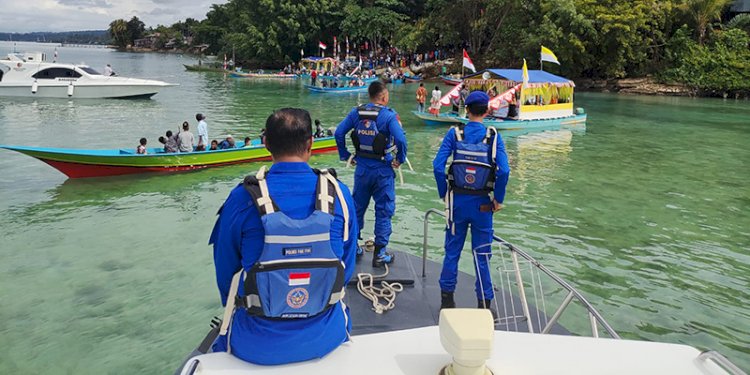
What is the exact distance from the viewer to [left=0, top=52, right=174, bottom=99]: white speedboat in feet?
94.8

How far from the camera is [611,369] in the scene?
230cm

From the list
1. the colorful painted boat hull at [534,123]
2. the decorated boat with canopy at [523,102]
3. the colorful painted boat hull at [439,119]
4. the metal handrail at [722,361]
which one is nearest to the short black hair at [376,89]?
the metal handrail at [722,361]

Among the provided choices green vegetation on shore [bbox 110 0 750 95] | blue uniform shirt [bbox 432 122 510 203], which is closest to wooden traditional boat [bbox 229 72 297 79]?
green vegetation on shore [bbox 110 0 750 95]

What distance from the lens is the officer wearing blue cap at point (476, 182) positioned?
4730 mm

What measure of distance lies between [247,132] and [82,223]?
1143cm

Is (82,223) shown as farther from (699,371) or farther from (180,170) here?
(699,371)

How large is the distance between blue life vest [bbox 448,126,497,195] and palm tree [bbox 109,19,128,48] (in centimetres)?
17579

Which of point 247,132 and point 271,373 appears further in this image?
point 247,132

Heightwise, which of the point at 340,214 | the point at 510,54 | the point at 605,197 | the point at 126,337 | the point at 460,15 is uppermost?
the point at 460,15

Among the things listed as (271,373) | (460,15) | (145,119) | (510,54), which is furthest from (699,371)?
(460,15)

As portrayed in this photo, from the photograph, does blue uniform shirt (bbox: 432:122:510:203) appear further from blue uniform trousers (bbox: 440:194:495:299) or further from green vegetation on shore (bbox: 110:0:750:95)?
green vegetation on shore (bbox: 110:0:750:95)

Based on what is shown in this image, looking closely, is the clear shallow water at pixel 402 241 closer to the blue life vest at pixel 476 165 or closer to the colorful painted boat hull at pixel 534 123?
the colorful painted boat hull at pixel 534 123

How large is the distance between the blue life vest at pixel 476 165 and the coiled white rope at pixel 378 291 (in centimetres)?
125

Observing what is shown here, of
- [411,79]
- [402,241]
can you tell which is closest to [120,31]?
[411,79]
